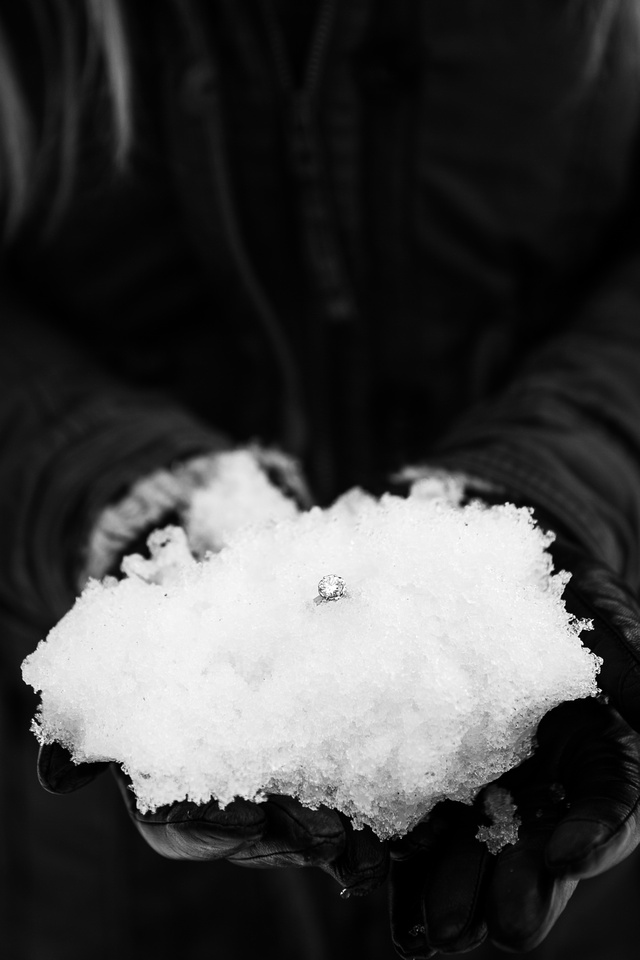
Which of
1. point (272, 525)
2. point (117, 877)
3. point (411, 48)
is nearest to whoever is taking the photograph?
point (272, 525)

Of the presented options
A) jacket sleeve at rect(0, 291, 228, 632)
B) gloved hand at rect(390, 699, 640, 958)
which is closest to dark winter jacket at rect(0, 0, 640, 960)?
jacket sleeve at rect(0, 291, 228, 632)

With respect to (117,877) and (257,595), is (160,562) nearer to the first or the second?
(257,595)

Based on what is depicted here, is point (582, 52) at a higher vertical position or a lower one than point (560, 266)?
higher

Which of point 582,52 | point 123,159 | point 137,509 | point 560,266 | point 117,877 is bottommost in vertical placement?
point 117,877

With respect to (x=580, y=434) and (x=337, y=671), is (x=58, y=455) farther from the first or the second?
(x=580, y=434)

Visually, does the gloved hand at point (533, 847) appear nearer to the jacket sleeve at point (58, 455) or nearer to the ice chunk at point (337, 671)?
the ice chunk at point (337, 671)

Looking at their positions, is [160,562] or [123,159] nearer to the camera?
[160,562]

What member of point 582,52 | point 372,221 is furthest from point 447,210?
point 582,52
